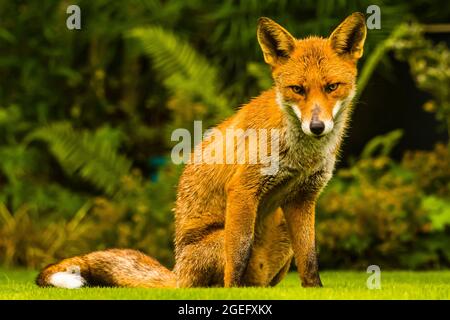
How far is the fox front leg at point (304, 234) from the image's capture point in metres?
7.33

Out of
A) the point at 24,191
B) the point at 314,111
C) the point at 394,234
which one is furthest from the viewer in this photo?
the point at 24,191

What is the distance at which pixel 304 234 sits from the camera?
734cm

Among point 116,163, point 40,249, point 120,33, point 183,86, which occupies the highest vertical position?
point 120,33

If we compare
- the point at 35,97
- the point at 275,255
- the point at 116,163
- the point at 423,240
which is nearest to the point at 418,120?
the point at 423,240

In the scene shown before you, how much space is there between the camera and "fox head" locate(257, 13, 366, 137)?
672 cm

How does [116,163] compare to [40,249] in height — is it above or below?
above

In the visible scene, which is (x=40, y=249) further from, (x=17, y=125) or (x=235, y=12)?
(x=235, y=12)

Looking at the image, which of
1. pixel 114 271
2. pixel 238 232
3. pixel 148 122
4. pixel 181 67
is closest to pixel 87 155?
pixel 181 67

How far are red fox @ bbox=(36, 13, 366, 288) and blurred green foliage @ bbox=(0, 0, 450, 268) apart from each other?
3.75 metres

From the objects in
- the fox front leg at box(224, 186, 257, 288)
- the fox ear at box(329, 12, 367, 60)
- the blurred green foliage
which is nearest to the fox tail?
the fox front leg at box(224, 186, 257, 288)

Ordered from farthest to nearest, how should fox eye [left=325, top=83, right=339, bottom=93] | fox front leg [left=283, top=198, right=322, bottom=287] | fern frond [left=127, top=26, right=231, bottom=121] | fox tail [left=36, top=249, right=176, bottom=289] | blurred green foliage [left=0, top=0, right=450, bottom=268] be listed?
fern frond [left=127, top=26, right=231, bottom=121]
blurred green foliage [left=0, top=0, right=450, bottom=268]
fox tail [left=36, top=249, right=176, bottom=289]
fox front leg [left=283, top=198, right=322, bottom=287]
fox eye [left=325, top=83, right=339, bottom=93]

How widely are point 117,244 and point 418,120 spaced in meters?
5.17

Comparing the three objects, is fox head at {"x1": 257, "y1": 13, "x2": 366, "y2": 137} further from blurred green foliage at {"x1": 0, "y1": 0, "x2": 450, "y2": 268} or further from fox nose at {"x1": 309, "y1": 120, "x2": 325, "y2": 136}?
blurred green foliage at {"x1": 0, "y1": 0, "x2": 450, "y2": 268}

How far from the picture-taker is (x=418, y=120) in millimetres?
14172
